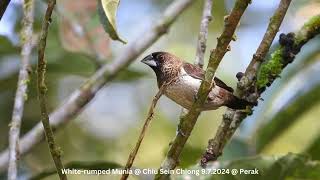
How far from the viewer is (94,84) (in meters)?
2.46

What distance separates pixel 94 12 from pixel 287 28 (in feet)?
3.71

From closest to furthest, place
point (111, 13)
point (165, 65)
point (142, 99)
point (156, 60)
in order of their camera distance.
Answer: point (111, 13) < point (165, 65) < point (156, 60) < point (142, 99)

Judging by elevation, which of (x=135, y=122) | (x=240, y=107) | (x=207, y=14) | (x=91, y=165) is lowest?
(x=135, y=122)

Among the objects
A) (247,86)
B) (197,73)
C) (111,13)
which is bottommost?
(197,73)

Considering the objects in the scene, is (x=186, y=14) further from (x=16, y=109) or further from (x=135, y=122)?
(x=16, y=109)

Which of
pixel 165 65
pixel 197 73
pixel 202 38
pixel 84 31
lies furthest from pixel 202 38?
pixel 84 31

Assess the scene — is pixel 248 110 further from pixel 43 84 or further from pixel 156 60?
pixel 156 60

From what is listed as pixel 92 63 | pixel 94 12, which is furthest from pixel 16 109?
pixel 94 12

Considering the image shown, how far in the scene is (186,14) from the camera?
4.39 metres

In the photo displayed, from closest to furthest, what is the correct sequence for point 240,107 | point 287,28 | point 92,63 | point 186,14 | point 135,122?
point 240,107
point 92,63
point 287,28
point 135,122
point 186,14

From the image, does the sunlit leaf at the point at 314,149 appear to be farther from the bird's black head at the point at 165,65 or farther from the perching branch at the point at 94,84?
the perching branch at the point at 94,84

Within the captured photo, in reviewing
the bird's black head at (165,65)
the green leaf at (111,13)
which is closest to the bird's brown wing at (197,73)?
the bird's black head at (165,65)

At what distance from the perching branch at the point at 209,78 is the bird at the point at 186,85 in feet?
1.42

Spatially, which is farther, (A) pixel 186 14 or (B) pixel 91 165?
(A) pixel 186 14
